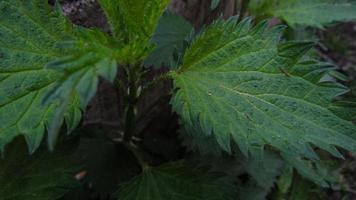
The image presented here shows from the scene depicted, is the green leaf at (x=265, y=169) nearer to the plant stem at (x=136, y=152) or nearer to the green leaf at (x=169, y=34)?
the plant stem at (x=136, y=152)

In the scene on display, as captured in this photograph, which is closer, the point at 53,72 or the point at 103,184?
the point at 53,72

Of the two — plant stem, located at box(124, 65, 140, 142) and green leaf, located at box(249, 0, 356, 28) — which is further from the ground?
green leaf, located at box(249, 0, 356, 28)

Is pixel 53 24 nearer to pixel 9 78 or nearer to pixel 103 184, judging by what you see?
pixel 9 78

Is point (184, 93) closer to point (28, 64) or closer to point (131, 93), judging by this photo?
point (131, 93)

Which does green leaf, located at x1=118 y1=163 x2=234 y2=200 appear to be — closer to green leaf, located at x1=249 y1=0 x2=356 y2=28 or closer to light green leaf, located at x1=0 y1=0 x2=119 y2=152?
light green leaf, located at x1=0 y1=0 x2=119 y2=152

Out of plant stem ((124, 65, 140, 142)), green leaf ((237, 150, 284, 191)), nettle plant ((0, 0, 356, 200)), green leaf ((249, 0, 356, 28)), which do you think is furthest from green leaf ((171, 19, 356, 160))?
green leaf ((237, 150, 284, 191))

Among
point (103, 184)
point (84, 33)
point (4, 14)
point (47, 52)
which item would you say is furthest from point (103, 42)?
point (103, 184)

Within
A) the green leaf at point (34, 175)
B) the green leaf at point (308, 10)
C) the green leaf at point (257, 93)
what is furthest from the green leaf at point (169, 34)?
the green leaf at point (34, 175)
